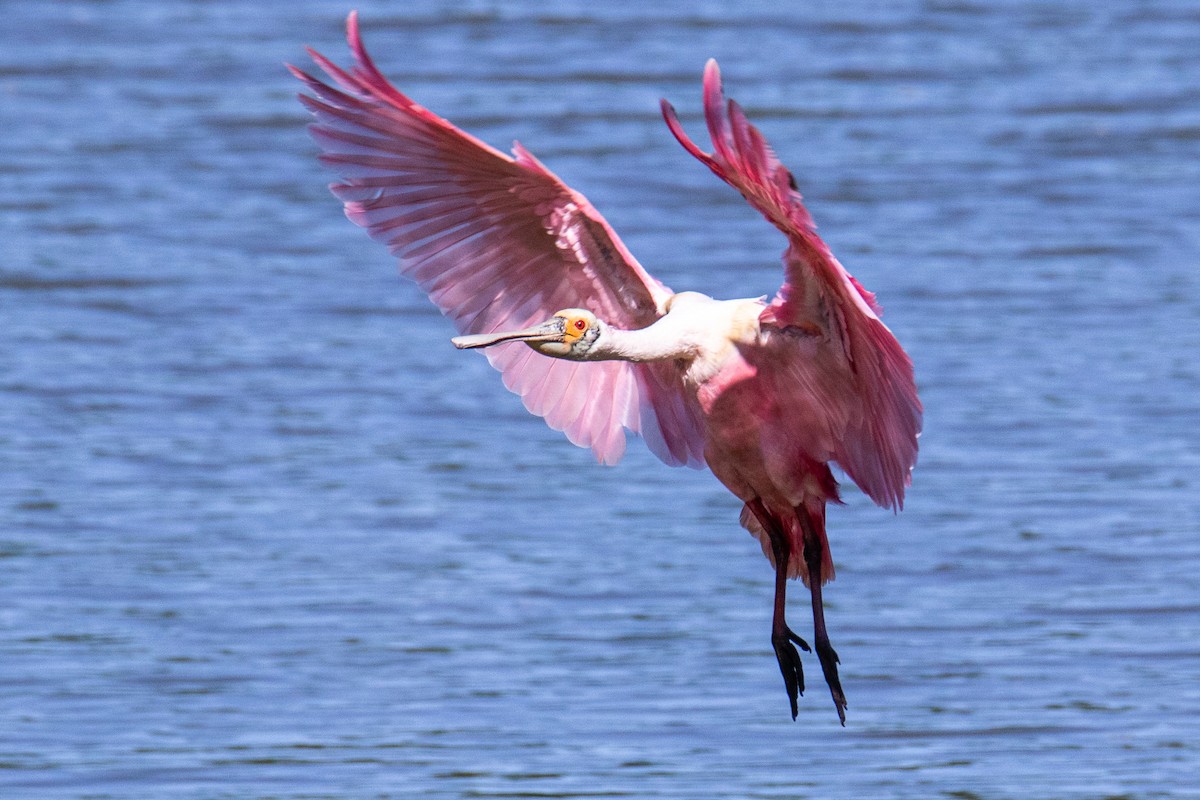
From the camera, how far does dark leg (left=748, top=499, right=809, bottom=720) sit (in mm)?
7230

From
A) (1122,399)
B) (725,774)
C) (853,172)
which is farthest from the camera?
(853,172)

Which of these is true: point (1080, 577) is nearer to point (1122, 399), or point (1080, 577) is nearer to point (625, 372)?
point (1122, 399)

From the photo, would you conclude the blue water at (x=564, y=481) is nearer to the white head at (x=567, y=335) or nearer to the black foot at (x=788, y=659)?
the black foot at (x=788, y=659)

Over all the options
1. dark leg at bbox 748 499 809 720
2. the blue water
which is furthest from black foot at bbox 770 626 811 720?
the blue water

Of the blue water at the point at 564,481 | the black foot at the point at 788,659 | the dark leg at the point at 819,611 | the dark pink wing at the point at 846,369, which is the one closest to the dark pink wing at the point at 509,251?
the dark pink wing at the point at 846,369

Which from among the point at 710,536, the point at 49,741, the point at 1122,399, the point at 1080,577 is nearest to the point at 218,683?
the point at 49,741

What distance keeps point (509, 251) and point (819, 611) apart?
54.1 inches

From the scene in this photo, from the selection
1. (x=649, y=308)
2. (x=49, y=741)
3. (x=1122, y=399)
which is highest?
(x=649, y=308)

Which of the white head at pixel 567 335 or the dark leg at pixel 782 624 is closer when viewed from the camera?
the white head at pixel 567 335

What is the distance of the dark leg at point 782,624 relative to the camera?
723 cm

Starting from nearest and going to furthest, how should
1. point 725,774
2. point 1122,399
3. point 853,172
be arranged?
point 725,774, point 1122,399, point 853,172

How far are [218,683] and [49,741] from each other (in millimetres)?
732

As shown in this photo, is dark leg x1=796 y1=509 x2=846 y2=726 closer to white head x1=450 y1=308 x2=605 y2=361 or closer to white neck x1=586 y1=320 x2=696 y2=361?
white neck x1=586 y1=320 x2=696 y2=361

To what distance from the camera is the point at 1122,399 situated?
1246 centimetres
